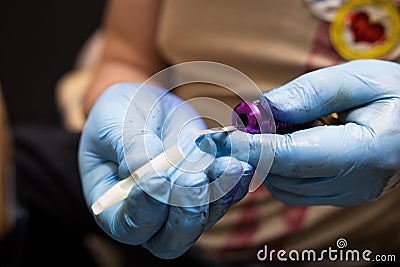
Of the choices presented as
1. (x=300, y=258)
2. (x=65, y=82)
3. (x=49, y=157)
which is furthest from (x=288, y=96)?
(x=65, y=82)

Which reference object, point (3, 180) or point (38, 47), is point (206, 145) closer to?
point (3, 180)

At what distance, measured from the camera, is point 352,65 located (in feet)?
A: 1.67

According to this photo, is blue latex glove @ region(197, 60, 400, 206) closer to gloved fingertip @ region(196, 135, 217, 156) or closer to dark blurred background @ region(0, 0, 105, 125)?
gloved fingertip @ region(196, 135, 217, 156)

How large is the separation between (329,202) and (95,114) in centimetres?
25

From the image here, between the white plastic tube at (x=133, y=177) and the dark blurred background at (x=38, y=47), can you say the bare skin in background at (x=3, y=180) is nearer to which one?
the white plastic tube at (x=133, y=177)

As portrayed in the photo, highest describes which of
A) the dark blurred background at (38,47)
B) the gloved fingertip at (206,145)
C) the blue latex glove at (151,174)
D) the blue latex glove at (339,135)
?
the blue latex glove at (339,135)

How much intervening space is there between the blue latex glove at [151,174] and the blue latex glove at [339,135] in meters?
0.03

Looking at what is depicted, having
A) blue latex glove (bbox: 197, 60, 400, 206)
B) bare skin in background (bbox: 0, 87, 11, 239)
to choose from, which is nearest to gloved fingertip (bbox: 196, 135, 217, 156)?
blue latex glove (bbox: 197, 60, 400, 206)

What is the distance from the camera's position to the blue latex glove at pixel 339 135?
18.2 inches

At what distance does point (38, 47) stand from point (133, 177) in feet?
4.17

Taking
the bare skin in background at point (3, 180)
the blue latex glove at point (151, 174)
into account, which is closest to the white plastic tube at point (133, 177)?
the blue latex glove at point (151, 174)

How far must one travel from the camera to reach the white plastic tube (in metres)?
0.46

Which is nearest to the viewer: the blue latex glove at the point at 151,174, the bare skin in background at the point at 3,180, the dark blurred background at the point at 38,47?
the blue latex glove at the point at 151,174

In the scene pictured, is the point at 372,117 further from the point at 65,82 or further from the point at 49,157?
the point at 65,82
